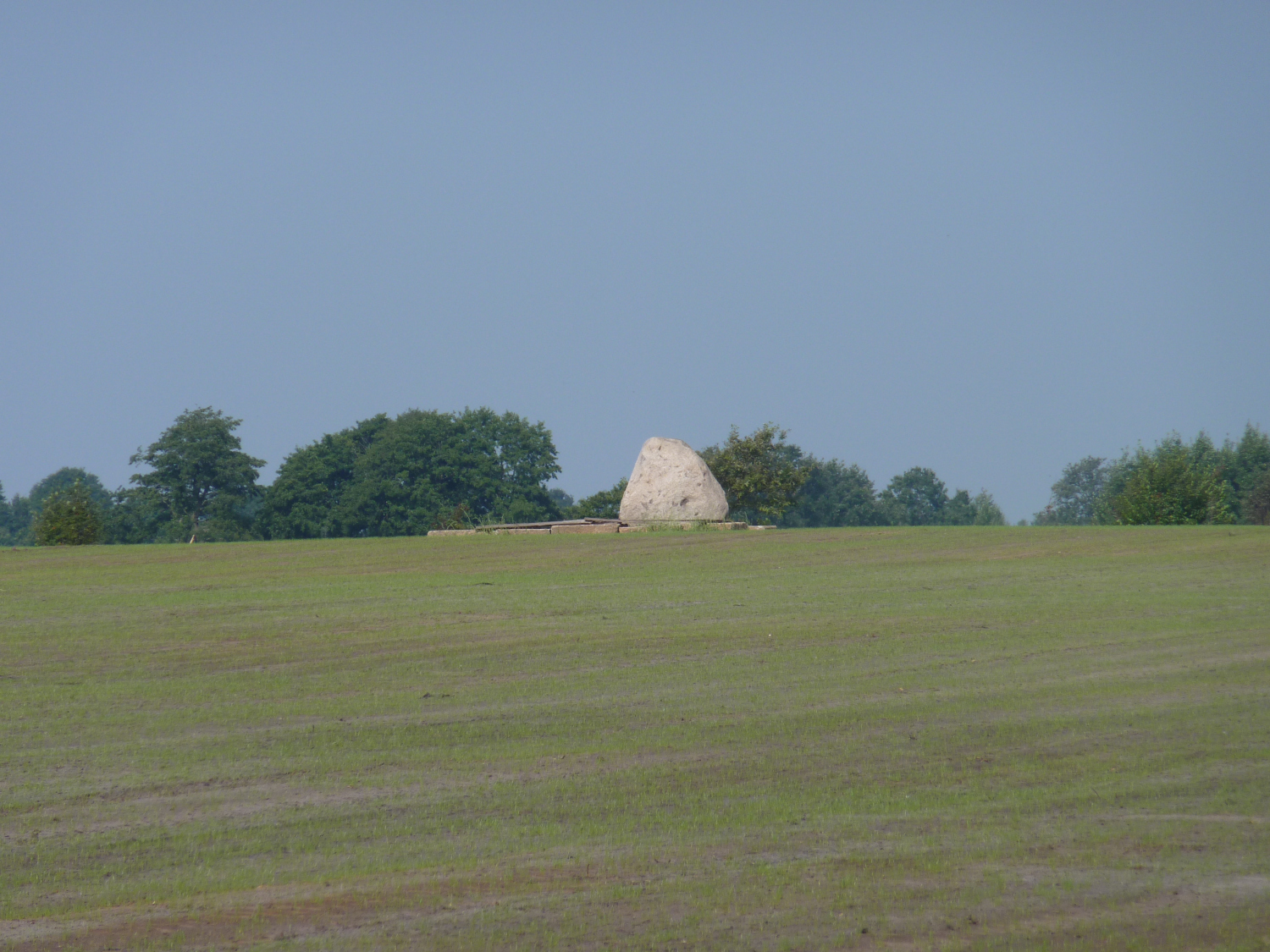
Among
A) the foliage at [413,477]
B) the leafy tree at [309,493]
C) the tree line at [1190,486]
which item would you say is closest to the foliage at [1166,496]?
the tree line at [1190,486]

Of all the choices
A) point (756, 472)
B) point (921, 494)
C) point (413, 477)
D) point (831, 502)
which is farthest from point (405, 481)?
point (921, 494)

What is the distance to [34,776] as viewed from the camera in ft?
26.1

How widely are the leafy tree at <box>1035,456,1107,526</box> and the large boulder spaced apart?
91.9 metres

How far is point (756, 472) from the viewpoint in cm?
4672

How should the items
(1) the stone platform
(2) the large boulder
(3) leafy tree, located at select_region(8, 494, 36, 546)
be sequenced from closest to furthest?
1. (1) the stone platform
2. (2) the large boulder
3. (3) leafy tree, located at select_region(8, 494, 36, 546)

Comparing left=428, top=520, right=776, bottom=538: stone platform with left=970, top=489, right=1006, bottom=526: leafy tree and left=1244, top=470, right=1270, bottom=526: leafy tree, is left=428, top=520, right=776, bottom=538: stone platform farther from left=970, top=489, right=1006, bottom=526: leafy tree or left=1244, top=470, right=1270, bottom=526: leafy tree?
left=970, top=489, right=1006, bottom=526: leafy tree

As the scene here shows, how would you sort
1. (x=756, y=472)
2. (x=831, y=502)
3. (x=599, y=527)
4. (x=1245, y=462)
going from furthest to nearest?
(x=831, y=502) < (x=1245, y=462) < (x=756, y=472) < (x=599, y=527)

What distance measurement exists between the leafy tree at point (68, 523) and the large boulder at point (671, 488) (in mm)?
14978

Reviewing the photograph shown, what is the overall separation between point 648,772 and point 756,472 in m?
39.2

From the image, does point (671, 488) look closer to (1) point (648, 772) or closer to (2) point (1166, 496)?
(2) point (1166, 496)

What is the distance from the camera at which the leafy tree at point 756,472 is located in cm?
4672

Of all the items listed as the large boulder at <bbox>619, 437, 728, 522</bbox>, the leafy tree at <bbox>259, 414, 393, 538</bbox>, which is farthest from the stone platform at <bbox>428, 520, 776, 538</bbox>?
the leafy tree at <bbox>259, 414, 393, 538</bbox>

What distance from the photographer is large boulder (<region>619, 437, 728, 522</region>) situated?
100ft

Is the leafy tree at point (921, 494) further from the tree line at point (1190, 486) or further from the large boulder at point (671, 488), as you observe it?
the large boulder at point (671, 488)
